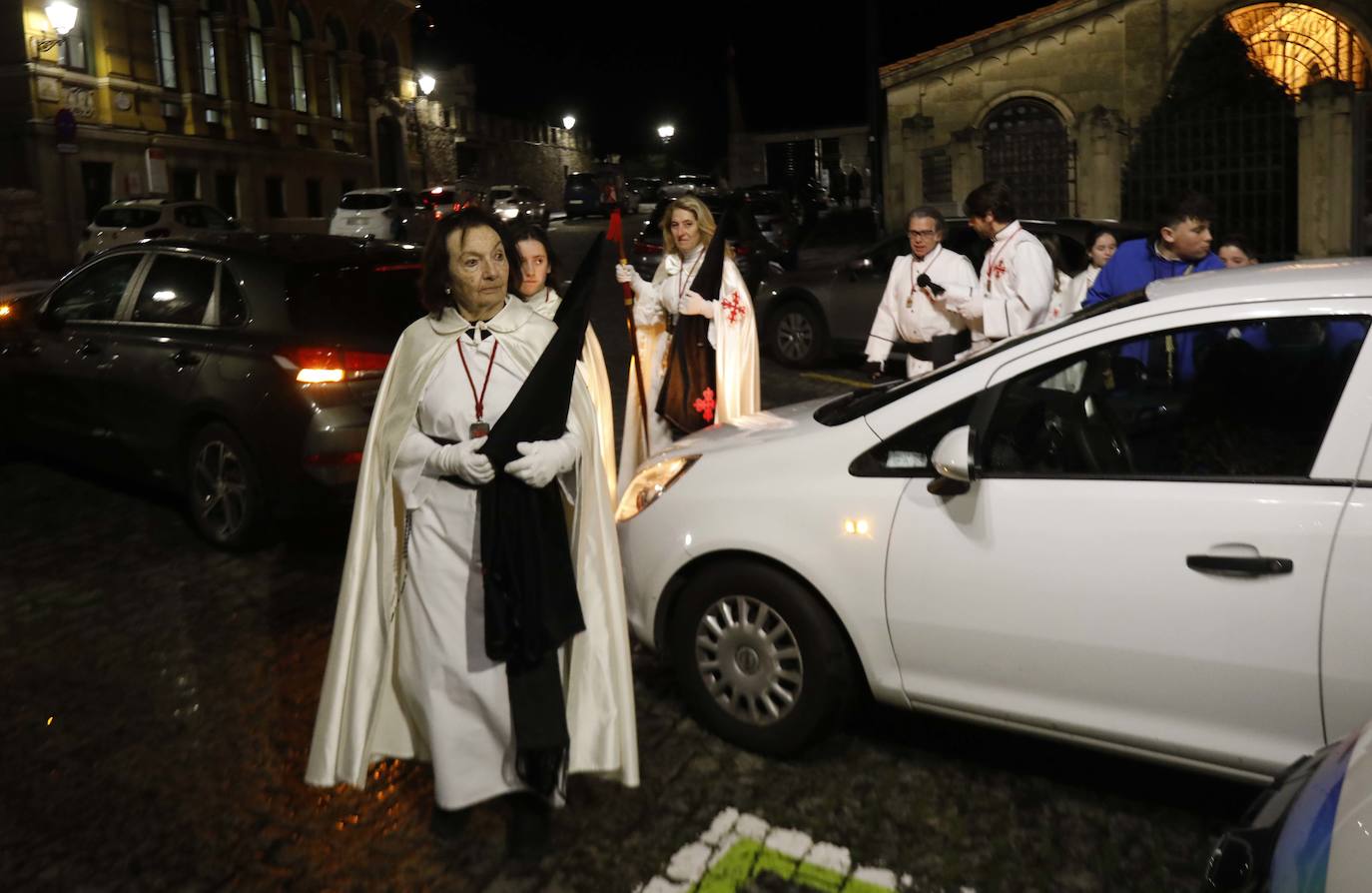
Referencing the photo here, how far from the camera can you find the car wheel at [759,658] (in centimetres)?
418

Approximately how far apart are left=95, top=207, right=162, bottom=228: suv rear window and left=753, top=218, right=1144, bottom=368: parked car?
15.5 m

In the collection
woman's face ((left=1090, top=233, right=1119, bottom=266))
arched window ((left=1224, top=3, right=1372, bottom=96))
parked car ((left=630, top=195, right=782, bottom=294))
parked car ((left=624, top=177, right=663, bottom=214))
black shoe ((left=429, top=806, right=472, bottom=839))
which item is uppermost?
parked car ((left=624, top=177, right=663, bottom=214))

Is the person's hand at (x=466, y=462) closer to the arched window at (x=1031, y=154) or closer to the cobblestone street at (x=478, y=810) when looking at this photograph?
the cobblestone street at (x=478, y=810)

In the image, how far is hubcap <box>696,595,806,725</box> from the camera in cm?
428

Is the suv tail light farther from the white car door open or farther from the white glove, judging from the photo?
the white car door open

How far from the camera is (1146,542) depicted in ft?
11.6

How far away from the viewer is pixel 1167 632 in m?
3.53

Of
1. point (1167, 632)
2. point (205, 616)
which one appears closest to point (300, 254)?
point (205, 616)

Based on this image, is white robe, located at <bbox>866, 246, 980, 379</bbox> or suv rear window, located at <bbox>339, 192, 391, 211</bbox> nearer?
white robe, located at <bbox>866, 246, 980, 379</bbox>

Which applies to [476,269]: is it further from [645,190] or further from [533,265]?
[645,190]

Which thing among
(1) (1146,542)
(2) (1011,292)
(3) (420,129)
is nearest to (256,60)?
(3) (420,129)

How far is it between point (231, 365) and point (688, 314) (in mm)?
2418

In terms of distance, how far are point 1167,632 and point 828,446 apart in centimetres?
120

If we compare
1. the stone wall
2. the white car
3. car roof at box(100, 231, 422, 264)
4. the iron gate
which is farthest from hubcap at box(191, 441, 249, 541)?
the stone wall
